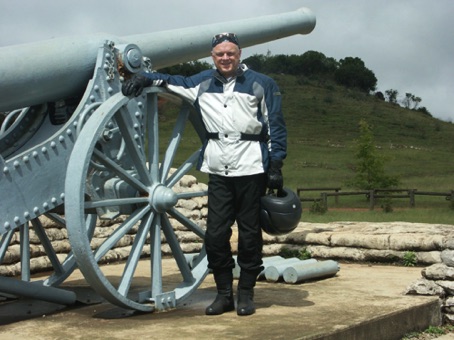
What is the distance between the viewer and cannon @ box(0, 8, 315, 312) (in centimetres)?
589

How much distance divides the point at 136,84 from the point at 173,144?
0.68m

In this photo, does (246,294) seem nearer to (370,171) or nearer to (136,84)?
(136,84)

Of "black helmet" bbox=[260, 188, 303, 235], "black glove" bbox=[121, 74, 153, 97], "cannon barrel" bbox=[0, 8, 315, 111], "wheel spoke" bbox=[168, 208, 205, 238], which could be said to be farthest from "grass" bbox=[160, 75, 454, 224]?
"black glove" bbox=[121, 74, 153, 97]

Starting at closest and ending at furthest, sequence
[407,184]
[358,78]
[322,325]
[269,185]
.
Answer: [322,325] < [269,185] < [407,184] < [358,78]

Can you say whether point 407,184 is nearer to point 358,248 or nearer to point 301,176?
point 301,176

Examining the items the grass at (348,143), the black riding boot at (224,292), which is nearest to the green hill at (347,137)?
the grass at (348,143)

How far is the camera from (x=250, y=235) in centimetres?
Result: 631

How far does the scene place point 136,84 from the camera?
20.8ft

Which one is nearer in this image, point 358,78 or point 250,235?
point 250,235

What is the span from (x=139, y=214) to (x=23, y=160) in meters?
0.92

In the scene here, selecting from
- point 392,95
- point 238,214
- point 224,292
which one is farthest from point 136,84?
point 392,95

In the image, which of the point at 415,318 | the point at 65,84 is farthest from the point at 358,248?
the point at 65,84

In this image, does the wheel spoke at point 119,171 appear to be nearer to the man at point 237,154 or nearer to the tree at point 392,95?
the man at point 237,154

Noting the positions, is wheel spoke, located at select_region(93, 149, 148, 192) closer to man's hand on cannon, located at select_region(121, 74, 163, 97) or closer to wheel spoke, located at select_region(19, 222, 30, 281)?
man's hand on cannon, located at select_region(121, 74, 163, 97)
